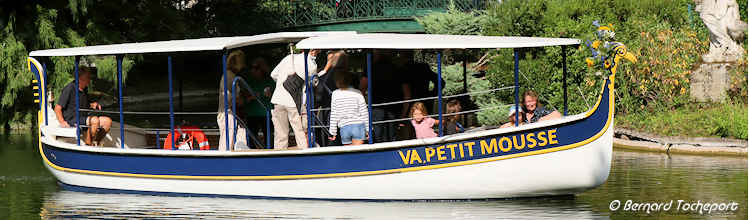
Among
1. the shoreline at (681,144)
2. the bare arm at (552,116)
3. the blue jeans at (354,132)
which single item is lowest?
the shoreline at (681,144)

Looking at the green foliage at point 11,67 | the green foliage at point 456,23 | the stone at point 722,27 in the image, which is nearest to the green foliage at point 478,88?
the green foliage at point 456,23

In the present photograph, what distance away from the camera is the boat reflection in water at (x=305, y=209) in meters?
13.6

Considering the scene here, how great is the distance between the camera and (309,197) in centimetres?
1476

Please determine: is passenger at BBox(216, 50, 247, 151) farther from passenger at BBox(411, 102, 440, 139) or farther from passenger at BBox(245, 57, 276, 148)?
passenger at BBox(411, 102, 440, 139)

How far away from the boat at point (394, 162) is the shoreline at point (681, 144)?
256 inches

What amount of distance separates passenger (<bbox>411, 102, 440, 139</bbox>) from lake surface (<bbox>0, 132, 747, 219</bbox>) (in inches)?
33.1

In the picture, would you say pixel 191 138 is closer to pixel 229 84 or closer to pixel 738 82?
pixel 229 84

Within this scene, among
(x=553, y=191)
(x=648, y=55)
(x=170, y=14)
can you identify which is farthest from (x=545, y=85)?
(x=170, y=14)

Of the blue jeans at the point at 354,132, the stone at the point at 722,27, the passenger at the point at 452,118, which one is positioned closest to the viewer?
the blue jeans at the point at 354,132

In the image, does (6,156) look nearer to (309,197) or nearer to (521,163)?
(309,197)

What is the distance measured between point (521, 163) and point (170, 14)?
21.2m

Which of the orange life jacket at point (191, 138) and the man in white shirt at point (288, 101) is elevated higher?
the man in white shirt at point (288, 101)

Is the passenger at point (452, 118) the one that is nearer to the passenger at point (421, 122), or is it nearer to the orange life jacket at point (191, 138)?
the passenger at point (421, 122)

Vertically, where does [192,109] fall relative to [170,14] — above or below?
below
